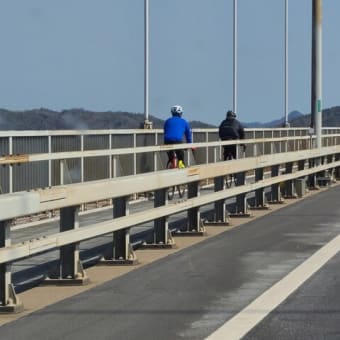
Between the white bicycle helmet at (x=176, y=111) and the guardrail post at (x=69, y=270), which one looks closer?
the guardrail post at (x=69, y=270)

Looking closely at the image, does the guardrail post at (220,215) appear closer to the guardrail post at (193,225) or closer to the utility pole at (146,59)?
the guardrail post at (193,225)

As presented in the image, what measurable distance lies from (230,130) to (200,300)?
1508 cm

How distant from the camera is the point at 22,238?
44.8ft

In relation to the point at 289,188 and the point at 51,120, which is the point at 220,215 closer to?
the point at 289,188

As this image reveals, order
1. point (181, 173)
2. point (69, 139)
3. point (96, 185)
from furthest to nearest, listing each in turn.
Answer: point (69, 139) < point (181, 173) < point (96, 185)

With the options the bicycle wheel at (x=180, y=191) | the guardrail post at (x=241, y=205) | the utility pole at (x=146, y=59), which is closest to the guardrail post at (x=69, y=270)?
the guardrail post at (x=241, y=205)

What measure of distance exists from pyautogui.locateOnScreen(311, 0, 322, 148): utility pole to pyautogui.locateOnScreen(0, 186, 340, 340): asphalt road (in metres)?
15.3

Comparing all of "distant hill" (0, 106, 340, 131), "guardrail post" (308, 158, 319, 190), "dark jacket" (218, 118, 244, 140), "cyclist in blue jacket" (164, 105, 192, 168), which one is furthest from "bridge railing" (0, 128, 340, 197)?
"distant hill" (0, 106, 340, 131)

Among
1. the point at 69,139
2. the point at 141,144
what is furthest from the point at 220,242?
the point at 141,144

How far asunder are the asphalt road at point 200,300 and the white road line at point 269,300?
6cm

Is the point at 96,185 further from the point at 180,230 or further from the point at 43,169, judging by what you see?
the point at 43,169

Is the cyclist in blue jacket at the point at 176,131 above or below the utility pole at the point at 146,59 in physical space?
below

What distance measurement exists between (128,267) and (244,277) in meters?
1.40

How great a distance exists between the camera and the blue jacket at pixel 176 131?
20844 millimetres
